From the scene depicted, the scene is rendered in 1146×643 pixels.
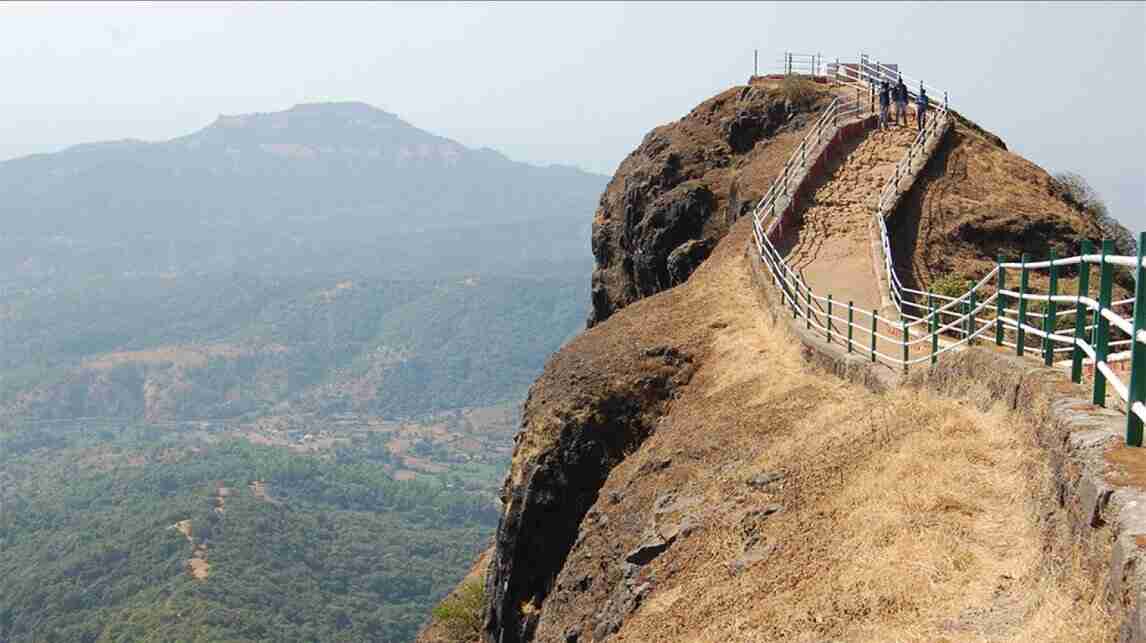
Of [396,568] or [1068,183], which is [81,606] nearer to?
[396,568]

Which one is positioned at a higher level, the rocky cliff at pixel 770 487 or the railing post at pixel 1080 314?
the railing post at pixel 1080 314

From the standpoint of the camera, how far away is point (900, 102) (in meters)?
39.5

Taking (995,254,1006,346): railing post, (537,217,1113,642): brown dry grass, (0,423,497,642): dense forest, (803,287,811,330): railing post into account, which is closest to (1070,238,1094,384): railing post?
(537,217,1113,642): brown dry grass

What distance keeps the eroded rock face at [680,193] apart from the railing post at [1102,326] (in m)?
27.3

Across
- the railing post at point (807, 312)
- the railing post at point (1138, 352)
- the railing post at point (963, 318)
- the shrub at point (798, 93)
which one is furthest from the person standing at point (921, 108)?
the railing post at point (1138, 352)

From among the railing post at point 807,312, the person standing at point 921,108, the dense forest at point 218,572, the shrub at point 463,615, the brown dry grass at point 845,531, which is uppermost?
the person standing at point 921,108

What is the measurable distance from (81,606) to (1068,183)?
116928mm

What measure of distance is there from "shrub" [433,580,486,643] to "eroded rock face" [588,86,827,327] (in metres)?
11.7

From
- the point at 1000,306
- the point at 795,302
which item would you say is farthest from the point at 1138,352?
the point at 795,302

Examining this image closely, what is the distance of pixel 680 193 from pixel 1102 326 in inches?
1222

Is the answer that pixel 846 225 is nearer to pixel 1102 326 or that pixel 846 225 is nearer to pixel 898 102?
pixel 898 102

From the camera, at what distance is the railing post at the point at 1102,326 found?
9578 mm

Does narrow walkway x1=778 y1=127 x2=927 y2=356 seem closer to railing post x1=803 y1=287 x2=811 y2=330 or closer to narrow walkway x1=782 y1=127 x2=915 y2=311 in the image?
narrow walkway x1=782 y1=127 x2=915 y2=311

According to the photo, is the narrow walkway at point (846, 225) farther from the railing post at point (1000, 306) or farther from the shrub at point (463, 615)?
the shrub at point (463, 615)
